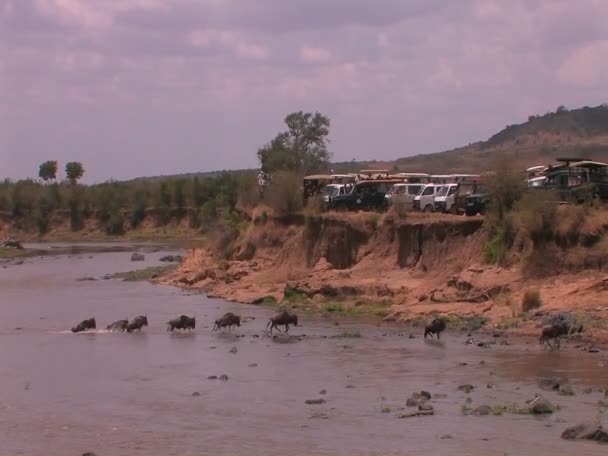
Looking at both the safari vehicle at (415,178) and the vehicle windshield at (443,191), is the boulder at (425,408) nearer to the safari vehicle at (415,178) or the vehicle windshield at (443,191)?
the vehicle windshield at (443,191)

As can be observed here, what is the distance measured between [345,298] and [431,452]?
78.0ft

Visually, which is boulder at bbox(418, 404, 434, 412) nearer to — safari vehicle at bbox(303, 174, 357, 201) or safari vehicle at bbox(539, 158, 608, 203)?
safari vehicle at bbox(539, 158, 608, 203)

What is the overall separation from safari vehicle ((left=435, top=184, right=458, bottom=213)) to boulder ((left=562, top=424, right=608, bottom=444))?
2762 centimetres

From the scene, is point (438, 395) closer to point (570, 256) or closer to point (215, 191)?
point (570, 256)

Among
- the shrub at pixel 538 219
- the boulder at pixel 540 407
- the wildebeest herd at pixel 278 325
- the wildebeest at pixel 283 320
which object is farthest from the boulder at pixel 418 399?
the shrub at pixel 538 219

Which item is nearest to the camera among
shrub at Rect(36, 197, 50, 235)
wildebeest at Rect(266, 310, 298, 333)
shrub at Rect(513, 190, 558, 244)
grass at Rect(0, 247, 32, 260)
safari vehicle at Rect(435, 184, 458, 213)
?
wildebeest at Rect(266, 310, 298, 333)

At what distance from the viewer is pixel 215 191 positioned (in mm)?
117375

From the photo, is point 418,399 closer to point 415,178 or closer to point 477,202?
point 477,202

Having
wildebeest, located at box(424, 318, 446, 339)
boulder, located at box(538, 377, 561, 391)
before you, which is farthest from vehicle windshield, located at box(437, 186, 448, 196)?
boulder, located at box(538, 377, 561, 391)

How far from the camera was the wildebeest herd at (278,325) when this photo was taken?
99.4 feet

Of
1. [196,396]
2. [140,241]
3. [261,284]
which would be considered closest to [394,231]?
[261,284]

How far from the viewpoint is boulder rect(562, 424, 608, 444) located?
19.2m

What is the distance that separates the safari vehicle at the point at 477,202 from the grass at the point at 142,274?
22.0m

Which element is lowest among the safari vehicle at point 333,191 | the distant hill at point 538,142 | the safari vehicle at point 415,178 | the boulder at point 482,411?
the boulder at point 482,411
